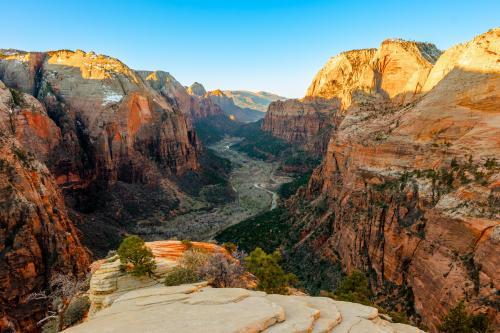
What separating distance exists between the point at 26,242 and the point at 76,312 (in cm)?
1733

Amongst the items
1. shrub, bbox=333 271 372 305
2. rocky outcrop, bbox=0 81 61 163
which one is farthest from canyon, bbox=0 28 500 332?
shrub, bbox=333 271 372 305

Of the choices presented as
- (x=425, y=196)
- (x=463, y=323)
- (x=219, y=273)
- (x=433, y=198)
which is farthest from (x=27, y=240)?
(x=433, y=198)

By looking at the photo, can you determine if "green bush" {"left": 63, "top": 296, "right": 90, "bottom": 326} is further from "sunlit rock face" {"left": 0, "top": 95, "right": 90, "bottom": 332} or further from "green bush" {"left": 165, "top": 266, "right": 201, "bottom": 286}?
"sunlit rock face" {"left": 0, "top": 95, "right": 90, "bottom": 332}

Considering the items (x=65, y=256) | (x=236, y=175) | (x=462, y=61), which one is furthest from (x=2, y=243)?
(x=236, y=175)

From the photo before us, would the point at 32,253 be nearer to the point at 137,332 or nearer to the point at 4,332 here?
the point at 4,332

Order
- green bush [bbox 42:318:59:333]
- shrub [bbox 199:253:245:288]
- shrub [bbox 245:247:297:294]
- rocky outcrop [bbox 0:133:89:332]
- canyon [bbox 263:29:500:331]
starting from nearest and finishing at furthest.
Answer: shrub [bbox 199:253:245:288]
canyon [bbox 263:29:500:331]
shrub [bbox 245:247:297:294]
green bush [bbox 42:318:59:333]
rocky outcrop [bbox 0:133:89:332]

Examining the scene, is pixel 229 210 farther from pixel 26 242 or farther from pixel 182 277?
pixel 182 277

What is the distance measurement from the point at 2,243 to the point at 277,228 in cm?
4217

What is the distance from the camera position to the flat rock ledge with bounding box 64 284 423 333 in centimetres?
1326

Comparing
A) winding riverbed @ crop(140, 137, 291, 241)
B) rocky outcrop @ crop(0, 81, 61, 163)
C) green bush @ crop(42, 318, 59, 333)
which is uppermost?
rocky outcrop @ crop(0, 81, 61, 163)

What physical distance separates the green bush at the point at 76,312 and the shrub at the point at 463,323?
25092mm

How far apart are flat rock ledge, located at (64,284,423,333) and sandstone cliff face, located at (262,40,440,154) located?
171ft

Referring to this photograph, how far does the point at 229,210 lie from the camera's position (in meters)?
86.9

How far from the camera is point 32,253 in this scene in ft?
113
